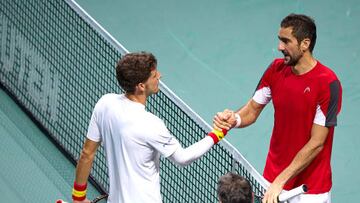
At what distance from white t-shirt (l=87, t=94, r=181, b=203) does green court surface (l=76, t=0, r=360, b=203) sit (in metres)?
3.27

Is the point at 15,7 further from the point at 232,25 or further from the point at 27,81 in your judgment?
the point at 232,25

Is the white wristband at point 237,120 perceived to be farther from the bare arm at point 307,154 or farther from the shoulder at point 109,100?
the shoulder at point 109,100

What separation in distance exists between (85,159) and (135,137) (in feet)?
1.64

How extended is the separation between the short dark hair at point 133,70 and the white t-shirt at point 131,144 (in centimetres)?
13

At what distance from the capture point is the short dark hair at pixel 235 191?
6051 millimetres

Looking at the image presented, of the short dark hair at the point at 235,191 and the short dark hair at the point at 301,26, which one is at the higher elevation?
the short dark hair at the point at 301,26

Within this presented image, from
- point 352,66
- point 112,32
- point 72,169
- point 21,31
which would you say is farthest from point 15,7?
point 352,66

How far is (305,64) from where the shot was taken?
6938 millimetres

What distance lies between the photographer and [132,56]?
662 cm

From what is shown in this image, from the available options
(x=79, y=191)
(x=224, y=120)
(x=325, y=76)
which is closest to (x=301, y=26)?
(x=325, y=76)

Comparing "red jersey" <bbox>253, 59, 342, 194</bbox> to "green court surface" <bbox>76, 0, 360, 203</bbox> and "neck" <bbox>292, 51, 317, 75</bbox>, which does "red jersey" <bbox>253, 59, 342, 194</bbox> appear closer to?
"neck" <bbox>292, 51, 317, 75</bbox>

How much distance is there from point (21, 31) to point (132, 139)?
172 inches

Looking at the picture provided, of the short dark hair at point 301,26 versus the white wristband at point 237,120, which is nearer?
the short dark hair at point 301,26

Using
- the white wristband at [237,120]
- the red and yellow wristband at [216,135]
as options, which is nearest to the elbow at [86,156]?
the red and yellow wristband at [216,135]
